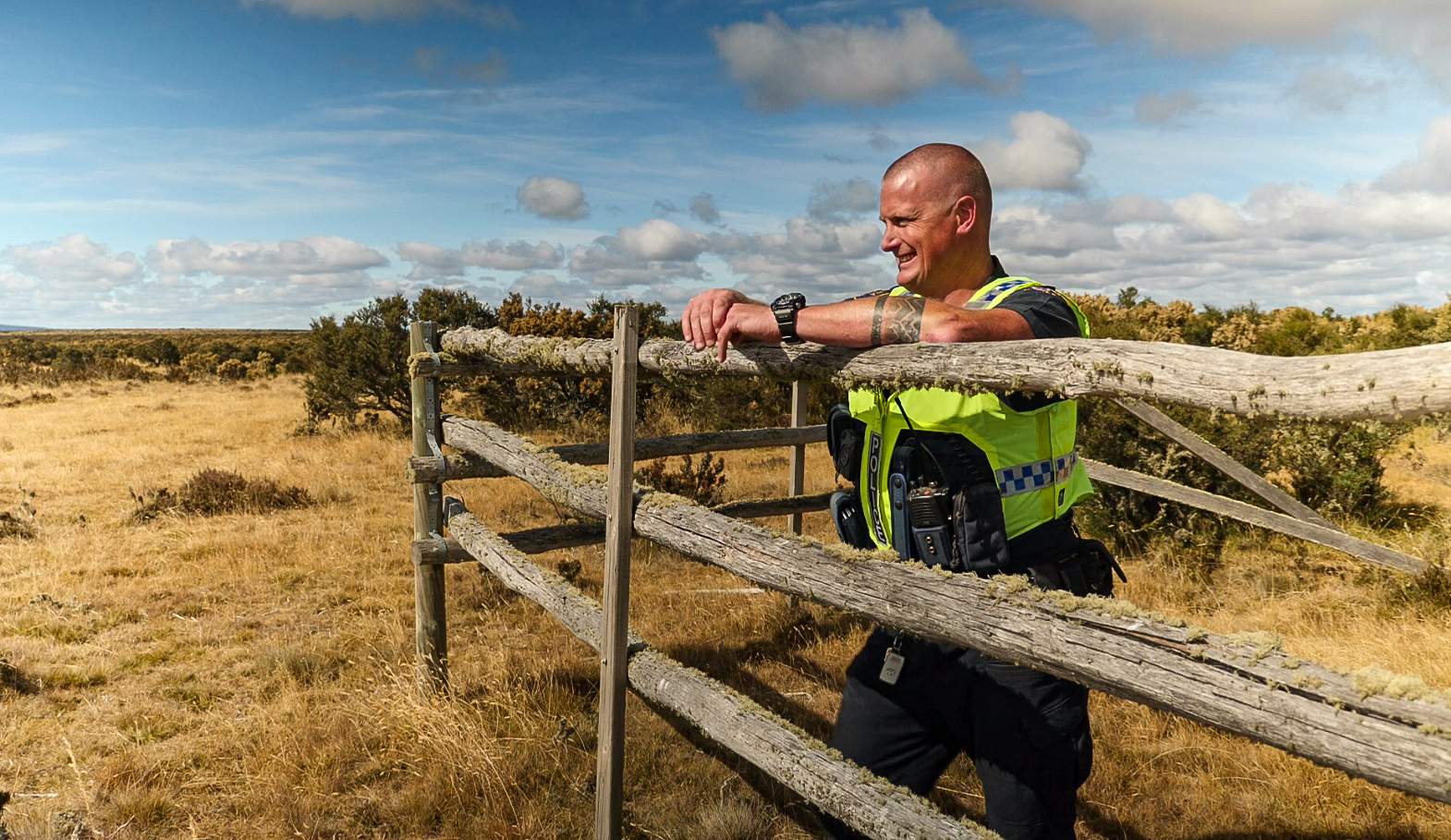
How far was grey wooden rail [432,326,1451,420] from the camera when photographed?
4.09 ft

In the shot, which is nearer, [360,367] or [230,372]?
[360,367]

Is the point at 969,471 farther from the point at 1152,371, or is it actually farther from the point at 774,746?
the point at 774,746

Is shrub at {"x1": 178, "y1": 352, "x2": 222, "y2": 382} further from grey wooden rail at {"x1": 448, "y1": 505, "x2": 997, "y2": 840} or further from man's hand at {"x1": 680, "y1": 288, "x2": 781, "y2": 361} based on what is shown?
man's hand at {"x1": 680, "y1": 288, "x2": 781, "y2": 361}

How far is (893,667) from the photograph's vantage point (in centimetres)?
253

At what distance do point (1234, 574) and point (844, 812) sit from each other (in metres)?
5.70

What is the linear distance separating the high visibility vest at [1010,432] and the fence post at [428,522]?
10.1 feet

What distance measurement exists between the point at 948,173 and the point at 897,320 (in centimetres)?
54

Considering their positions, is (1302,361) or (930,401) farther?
(930,401)

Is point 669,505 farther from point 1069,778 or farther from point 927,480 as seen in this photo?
point 1069,778

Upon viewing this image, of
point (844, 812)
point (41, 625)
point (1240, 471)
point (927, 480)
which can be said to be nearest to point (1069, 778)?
point (844, 812)

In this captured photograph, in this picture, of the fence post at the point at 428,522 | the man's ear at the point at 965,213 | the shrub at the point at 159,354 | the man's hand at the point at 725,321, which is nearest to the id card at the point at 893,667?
the man's hand at the point at 725,321

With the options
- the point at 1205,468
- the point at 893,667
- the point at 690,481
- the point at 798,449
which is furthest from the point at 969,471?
the point at 690,481

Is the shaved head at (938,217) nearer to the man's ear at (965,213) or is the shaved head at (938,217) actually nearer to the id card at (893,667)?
the man's ear at (965,213)

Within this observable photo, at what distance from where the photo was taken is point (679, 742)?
4309 millimetres
